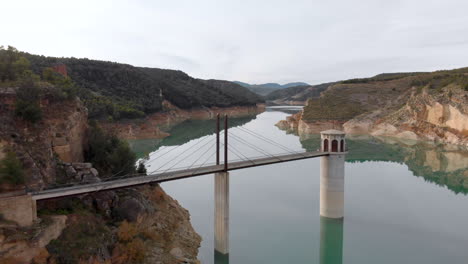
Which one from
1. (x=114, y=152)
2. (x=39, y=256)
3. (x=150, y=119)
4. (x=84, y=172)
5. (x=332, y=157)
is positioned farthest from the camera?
(x=150, y=119)

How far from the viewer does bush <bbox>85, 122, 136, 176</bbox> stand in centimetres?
1978

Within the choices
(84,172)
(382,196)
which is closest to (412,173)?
(382,196)

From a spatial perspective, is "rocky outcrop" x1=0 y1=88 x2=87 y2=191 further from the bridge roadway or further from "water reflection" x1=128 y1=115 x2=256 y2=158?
"water reflection" x1=128 y1=115 x2=256 y2=158

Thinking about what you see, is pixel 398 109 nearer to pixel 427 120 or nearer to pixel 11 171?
pixel 427 120

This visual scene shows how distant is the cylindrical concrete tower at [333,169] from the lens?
21312 mm

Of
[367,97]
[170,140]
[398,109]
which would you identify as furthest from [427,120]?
[170,140]

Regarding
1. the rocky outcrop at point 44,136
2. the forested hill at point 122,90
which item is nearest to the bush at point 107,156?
the rocky outcrop at point 44,136

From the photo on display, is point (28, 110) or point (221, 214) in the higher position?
point (28, 110)

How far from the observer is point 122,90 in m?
81.9

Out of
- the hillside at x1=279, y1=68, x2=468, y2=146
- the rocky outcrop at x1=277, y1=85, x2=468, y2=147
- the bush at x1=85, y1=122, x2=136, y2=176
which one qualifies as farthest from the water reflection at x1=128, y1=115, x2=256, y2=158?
the hillside at x1=279, y1=68, x2=468, y2=146

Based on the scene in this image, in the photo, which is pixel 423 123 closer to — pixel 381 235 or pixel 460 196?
pixel 460 196

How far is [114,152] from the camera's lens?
20.0 meters

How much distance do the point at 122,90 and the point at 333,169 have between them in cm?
6976

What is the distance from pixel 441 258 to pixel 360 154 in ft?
113
